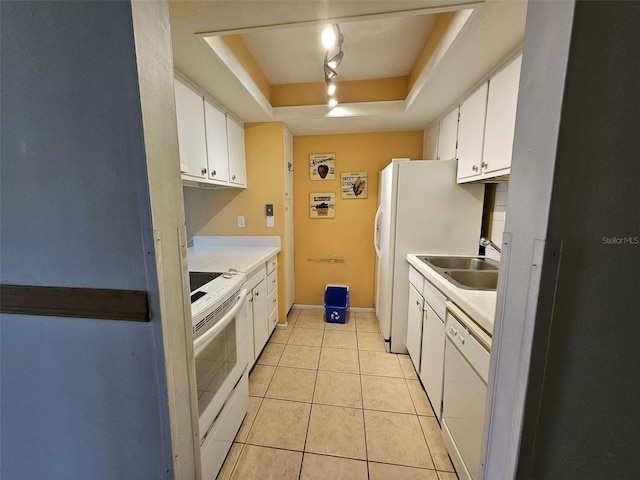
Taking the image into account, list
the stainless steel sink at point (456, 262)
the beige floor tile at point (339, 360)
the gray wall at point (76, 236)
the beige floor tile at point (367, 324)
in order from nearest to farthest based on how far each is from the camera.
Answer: the gray wall at point (76, 236) → the stainless steel sink at point (456, 262) → the beige floor tile at point (339, 360) → the beige floor tile at point (367, 324)

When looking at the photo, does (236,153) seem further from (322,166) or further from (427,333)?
(427,333)

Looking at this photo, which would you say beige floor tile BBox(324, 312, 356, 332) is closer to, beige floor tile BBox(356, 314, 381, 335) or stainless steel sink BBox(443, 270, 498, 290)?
beige floor tile BBox(356, 314, 381, 335)

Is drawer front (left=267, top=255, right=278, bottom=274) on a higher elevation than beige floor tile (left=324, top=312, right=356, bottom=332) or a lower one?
higher

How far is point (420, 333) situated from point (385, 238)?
0.89 metres

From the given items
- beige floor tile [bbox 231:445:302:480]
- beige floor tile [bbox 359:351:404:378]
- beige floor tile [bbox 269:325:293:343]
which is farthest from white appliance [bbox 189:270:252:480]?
beige floor tile [bbox 359:351:404:378]

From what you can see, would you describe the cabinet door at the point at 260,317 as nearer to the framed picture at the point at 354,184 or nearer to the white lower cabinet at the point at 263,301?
the white lower cabinet at the point at 263,301

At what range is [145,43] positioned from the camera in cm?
60

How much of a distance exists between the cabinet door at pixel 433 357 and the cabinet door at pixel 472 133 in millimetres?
A: 1026

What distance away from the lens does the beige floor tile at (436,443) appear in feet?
4.37

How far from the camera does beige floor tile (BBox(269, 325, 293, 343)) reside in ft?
8.34

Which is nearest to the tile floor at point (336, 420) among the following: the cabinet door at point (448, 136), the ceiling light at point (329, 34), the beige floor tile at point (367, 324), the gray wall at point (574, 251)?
the beige floor tile at point (367, 324)

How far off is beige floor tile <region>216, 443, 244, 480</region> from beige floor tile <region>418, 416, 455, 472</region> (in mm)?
1077

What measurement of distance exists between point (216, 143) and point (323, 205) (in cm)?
142

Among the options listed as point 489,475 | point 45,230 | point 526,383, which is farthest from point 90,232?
point 489,475
